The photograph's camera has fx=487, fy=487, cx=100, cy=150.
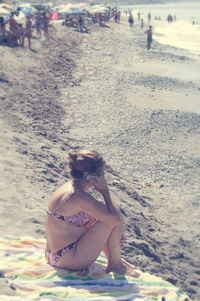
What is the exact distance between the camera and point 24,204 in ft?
19.2

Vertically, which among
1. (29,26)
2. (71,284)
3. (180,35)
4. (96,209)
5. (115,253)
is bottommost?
(180,35)

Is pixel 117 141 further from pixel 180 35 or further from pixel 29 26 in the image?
pixel 180 35

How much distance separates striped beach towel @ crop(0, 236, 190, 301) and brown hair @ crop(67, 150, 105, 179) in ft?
2.73

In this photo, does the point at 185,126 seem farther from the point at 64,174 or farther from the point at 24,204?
the point at 24,204

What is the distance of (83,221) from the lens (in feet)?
13.2

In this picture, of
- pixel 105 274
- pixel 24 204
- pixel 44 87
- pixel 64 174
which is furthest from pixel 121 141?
pixel 105 274

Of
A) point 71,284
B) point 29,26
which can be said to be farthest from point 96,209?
point 29,26

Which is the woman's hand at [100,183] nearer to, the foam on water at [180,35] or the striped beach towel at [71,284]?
the striped beach towel at [71,284]

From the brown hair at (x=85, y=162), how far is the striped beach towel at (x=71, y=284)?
32.7 inches

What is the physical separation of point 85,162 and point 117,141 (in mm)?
7672

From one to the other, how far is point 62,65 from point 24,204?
14288 mm

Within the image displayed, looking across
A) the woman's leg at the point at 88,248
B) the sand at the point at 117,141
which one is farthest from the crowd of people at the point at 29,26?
the woman's leg at the point at 88,248

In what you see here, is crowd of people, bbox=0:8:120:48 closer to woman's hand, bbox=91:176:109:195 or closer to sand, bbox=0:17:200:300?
sand, bbox=0:17:200:300

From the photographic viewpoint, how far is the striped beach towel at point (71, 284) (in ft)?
12.2
